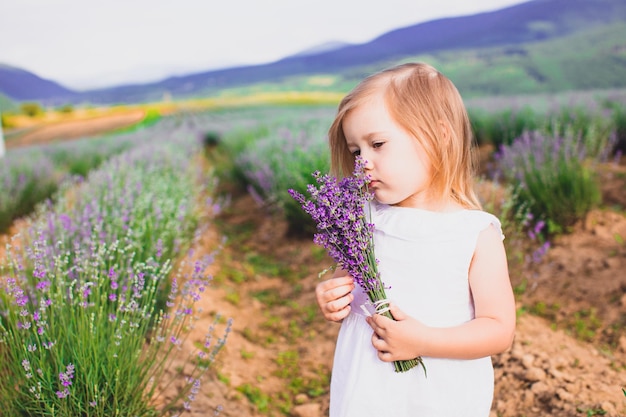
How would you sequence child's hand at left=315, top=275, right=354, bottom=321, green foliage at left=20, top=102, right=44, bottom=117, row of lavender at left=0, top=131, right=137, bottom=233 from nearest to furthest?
child's hand at left=315, top=275, right=354, bottom=321 → row of lavender at left=0, top=131, right=137, bottom=233 → green foliage at left=20, top=102, right=44, bottom=117

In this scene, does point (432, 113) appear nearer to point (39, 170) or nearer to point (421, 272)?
point (421, 272)

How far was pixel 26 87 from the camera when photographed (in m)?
8.42

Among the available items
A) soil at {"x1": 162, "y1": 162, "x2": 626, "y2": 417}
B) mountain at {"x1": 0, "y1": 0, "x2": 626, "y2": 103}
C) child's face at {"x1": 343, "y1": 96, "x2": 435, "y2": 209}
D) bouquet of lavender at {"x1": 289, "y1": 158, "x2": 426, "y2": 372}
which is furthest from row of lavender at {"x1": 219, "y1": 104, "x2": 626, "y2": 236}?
bouquet of lavender at {"x1": 289, "y1": 158, "x2": 426, "y2": 372}

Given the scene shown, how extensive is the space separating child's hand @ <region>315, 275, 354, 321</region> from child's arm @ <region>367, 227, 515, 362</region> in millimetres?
80

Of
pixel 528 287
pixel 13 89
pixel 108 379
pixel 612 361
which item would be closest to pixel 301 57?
pixel 13 89

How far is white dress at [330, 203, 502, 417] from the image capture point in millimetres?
1339

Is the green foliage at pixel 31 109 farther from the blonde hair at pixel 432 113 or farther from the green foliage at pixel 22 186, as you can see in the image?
the blonde hair at pixel 432 113

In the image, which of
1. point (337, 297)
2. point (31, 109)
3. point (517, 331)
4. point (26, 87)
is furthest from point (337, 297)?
point (31, 109)

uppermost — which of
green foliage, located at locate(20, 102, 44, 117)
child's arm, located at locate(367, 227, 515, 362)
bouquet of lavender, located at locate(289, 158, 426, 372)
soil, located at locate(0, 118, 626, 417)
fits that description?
green foliage, located at locate(20, 102, 44, 117)

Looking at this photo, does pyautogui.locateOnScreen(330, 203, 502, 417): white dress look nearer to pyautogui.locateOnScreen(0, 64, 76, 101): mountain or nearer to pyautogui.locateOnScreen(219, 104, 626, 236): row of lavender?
pyautogui.locateOnScreen(219, 104, 626, 236): row of lavender

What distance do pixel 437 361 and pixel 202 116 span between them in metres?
11.2

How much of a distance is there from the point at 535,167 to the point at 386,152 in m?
2.97

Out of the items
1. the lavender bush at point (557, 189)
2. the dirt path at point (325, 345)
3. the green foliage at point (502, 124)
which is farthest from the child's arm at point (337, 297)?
the green foliage at point (502, 124)

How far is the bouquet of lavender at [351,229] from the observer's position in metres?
1.26
